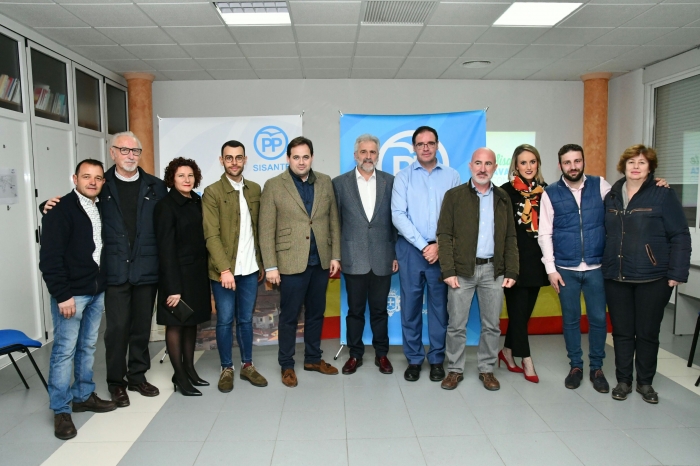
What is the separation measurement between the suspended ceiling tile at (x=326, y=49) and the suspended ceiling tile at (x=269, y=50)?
12cm

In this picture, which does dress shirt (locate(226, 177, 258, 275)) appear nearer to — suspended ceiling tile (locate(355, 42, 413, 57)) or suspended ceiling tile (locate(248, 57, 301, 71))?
suspended ceiling tile (locate(355, 42, 413, 57))

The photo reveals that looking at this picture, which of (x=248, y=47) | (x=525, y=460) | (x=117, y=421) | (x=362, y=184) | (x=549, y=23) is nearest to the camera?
(x=525, y=460)

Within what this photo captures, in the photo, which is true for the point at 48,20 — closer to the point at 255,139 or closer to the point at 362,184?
the point at 255,139

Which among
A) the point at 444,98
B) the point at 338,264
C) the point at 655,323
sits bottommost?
the point at 655,323

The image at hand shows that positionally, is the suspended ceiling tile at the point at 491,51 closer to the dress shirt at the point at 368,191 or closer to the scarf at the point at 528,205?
the scarf at the point at 528,205

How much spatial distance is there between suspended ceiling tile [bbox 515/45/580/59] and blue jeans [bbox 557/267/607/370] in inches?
139

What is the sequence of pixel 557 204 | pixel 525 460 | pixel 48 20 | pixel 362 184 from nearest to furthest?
pixel 525 460 < pixel 557 204 < pixel 362 184 < pixel 48 20

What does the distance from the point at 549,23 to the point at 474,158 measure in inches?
102

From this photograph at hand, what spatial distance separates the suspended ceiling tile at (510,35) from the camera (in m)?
5.02

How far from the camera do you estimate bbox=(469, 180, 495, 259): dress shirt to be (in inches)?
123

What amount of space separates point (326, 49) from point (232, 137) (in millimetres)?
1785

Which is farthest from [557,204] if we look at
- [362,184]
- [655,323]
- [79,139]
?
[79,139]

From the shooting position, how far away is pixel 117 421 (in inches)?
112

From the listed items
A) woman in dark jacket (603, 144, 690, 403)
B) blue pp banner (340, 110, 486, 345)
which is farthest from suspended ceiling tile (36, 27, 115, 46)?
woman in dark jacket (603, 144, 690, 403)
